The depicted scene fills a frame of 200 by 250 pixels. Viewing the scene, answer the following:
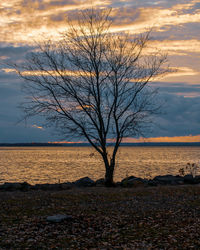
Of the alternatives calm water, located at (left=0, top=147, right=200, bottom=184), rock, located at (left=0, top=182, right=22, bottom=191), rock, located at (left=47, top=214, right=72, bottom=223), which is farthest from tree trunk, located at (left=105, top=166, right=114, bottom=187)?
rock, located at (left=47, top=214, right=72, bottom=223)

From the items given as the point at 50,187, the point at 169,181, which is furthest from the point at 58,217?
the point at 169,181

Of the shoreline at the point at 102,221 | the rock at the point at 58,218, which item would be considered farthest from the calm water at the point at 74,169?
the rock at the point at 58,218

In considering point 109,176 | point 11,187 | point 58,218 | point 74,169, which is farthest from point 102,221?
point 74,169

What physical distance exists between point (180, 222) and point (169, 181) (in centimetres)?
1245

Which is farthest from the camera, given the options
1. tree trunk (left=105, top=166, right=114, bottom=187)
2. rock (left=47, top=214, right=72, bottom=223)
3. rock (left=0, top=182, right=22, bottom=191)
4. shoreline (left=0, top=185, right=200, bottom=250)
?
tree trunk (left=105, top=166, right=114, bottom=187)

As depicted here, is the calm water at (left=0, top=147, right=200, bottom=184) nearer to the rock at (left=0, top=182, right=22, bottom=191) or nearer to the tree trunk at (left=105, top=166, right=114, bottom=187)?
the tree trunk at (left=105, top=166, right=114, bottom=187)

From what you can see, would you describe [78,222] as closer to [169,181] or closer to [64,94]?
[64,94]

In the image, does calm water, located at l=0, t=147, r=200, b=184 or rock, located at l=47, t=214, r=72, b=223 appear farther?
calm water, located at l=0, t=147, r=200, b=184

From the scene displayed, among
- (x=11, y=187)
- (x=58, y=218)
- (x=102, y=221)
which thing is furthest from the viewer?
(x=11, y=187)

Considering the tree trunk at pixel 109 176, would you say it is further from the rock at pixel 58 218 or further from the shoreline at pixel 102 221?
the rock at pixel 58 218

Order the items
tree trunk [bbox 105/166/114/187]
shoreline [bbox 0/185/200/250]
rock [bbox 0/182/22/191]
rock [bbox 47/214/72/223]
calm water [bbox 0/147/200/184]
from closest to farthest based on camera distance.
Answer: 1. shoreline [bbox 0/185/200/250]
2. rock [bbox 47/214/72/223]
3. rock [bbox 0/182/22/191]
4. tree trunk [bbox 105/166/114/187]
5. calm water [bbox 0/147/200/184]

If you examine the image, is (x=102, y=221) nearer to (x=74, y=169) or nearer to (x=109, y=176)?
(x=109, y=176)

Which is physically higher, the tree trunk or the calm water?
the tree trunk

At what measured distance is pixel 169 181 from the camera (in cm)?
2422
